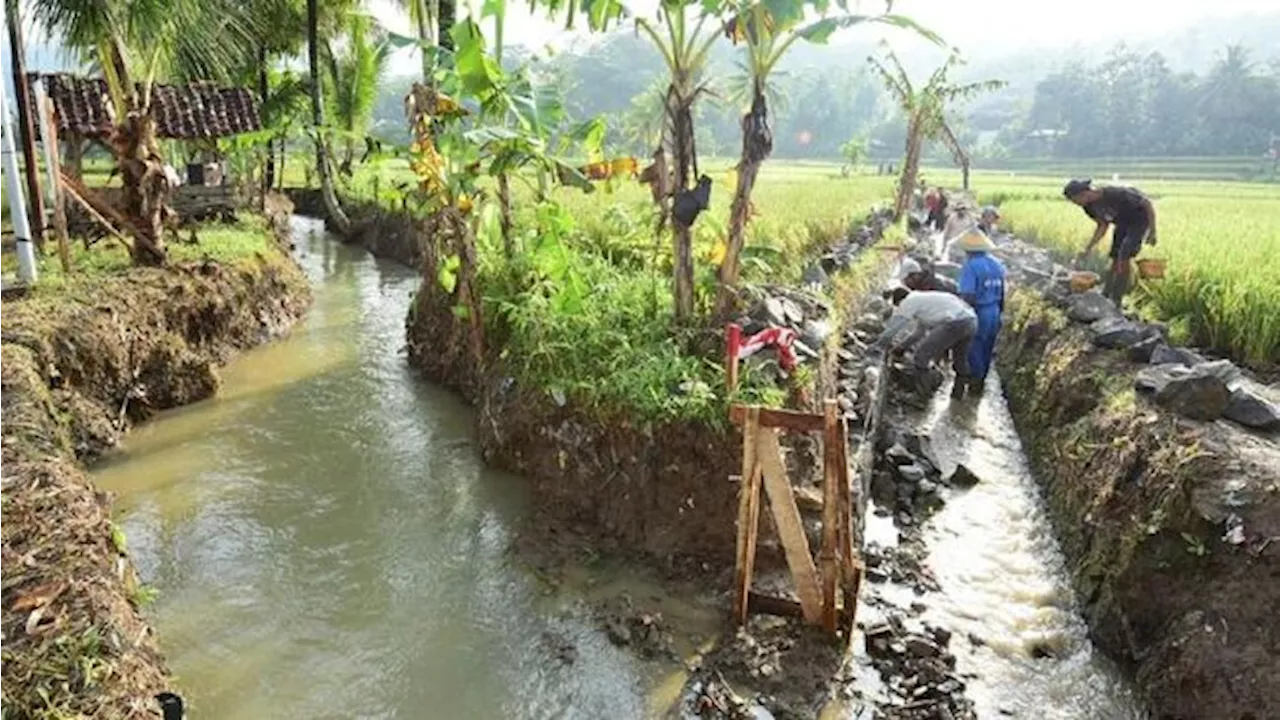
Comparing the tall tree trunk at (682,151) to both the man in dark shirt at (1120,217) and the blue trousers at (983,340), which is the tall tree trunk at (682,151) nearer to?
the blue trousers at (983,340)

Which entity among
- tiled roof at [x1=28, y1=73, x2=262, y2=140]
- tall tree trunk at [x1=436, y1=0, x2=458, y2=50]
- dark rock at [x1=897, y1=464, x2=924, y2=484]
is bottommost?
dark rock at [x1=897, y1=464, x2=924, y2=484]

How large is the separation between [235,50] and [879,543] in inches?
434

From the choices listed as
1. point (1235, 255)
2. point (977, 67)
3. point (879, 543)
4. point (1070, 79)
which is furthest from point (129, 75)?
point (977, 67)

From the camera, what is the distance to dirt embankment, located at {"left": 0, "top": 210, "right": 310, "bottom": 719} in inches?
113

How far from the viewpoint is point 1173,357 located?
21.4 feet

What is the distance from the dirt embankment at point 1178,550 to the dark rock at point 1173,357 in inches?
10.9

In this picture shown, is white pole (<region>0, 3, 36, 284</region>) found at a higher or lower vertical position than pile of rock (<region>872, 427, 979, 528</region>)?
higher

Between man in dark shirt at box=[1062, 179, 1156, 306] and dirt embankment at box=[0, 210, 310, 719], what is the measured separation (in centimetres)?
925

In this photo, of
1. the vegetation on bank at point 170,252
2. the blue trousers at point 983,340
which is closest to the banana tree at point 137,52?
the vegetation on bank at point 170,252

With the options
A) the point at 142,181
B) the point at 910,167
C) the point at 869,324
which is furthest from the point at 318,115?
the point at 869,324

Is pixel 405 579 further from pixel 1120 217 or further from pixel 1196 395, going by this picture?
pixel 1120 217

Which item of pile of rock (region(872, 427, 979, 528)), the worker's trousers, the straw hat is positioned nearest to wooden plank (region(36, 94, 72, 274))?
pile of rock (region(872, 427, 979, 528))

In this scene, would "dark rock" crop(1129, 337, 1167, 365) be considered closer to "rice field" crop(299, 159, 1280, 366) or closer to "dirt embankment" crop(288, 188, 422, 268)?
"rice field" crop(299, 159, 1280, 366)

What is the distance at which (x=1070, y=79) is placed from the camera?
62.0 meters
